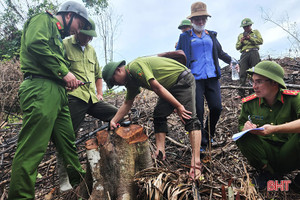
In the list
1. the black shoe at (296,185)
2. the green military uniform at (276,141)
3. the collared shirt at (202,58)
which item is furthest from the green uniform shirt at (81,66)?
the black shoe at (296,185)

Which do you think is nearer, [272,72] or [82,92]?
[272,72]

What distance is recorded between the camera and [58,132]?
2.52 metres

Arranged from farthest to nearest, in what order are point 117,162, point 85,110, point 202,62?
1. point 202,62
2. point 85,110
3. point 117,162

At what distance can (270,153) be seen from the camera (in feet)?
7.77

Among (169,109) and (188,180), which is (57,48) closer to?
(169,109)

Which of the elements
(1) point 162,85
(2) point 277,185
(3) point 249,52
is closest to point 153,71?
(1) point 162,85

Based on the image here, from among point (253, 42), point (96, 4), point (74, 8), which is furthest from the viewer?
point (96, 4)

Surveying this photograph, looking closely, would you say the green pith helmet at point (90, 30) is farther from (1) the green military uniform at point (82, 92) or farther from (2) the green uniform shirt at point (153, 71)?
(2) the green uniform shirt at point (153, 71)

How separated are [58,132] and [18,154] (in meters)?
0.48

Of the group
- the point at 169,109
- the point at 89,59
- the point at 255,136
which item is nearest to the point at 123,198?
the point at 169,109

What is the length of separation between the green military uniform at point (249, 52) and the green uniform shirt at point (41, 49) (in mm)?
5666

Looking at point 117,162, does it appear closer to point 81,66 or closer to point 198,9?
point 81,66

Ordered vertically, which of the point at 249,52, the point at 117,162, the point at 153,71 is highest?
the point at 249,52

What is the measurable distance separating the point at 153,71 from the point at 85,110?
122 centimetres
